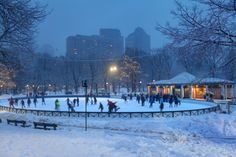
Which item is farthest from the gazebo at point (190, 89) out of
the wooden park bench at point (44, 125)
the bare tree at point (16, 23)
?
the bare tree at point (16, 23)

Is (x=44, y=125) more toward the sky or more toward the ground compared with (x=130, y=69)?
more toward the ground

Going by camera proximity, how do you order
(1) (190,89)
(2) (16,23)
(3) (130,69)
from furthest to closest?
(3) (130,69), (1) (190,89), (2) (16,23)

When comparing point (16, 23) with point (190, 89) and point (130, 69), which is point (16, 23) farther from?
point (130, 69)

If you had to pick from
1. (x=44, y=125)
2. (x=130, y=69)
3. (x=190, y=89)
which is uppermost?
(x=130, y=69)

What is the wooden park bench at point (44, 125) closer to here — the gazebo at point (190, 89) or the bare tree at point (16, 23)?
the bare tree at point (16, 23)

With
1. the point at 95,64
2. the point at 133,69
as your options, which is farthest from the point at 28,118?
the point at 95,64

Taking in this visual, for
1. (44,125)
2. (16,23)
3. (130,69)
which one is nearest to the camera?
(16,23)

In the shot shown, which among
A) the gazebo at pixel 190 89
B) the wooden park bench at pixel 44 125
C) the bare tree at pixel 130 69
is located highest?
the bare tree at pixel 130 69

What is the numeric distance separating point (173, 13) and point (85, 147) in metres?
8.38

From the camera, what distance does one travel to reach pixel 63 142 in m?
16.9

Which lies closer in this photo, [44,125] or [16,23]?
[16,23]

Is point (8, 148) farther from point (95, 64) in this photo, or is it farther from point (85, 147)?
point (95, 64)

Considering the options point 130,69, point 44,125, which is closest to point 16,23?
point 44,125

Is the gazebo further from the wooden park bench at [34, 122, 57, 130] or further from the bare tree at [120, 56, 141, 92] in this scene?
the wooden park bench at [34, 122, 57, 130]
